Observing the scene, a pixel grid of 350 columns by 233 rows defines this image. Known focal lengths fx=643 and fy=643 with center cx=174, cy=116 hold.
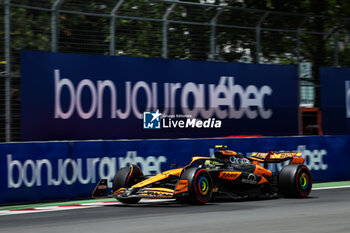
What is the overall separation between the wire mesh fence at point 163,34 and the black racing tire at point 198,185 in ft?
14.9

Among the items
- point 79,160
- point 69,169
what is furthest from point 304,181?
point 69,169

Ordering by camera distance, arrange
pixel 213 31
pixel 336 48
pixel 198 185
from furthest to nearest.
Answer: pixel 336 48 → pixel 213 31 → pixel 198 185

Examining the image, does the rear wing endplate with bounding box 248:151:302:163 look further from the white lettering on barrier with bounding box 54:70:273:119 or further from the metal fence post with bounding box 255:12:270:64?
the metal fence post with bounding box 255:12:270:64

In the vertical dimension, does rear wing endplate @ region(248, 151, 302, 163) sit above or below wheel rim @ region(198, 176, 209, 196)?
above

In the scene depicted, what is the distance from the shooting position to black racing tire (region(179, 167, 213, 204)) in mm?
10250

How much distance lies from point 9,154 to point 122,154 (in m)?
2.38

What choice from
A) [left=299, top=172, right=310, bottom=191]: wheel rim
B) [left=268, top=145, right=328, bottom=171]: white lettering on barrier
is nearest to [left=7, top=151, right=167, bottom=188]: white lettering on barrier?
[left=299, top=172, right=310, bottom=191]: wheel rim

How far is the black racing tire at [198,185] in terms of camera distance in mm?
10250

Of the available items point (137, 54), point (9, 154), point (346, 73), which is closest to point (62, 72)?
point (137, 54)

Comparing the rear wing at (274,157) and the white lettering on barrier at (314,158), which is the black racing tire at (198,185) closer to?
the rear wing at (274,157)

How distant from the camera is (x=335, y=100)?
1906 cm

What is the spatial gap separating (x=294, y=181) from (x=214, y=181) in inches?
62.7

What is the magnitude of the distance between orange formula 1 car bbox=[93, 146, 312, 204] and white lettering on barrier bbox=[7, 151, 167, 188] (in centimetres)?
132

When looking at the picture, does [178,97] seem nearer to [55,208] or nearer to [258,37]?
[258,37]
